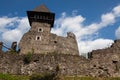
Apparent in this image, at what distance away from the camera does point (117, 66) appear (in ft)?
96.4

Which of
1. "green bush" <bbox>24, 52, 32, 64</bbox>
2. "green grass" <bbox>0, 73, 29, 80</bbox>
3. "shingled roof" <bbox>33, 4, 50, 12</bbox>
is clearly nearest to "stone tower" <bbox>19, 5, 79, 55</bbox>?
"shingled roof" <bbox>33, 4, 50, 12</bbox>

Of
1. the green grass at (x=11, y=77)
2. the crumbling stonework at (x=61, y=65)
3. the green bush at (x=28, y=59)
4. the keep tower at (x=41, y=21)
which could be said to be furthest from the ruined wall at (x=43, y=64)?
the keep tower at (x=41, y=21)

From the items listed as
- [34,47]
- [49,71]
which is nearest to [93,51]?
[49,71]

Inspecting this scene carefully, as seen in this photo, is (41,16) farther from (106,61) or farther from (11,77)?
(11,77)

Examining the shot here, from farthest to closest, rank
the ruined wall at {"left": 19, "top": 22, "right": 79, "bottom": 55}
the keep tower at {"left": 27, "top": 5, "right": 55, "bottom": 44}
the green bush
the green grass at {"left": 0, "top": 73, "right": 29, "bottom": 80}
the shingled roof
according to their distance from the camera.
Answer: the shingled roof → the keep tower at {"left": 27, "top": 5, "right": 55, "bottom": 44} → the ruined wall at {"left": 19, "top": 22, "right": 79, "bottom": 55} → the green bush → the green grass at {"left": 0, "top": 73, "right": 29, "bottom": 80}

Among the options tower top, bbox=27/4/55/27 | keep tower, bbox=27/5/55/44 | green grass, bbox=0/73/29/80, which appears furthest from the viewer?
tower top, bbox=27/4/55/27

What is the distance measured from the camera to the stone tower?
42.9m

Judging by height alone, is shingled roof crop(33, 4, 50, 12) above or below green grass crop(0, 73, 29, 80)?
above

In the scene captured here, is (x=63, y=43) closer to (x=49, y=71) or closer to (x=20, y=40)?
(x=20, y=40)

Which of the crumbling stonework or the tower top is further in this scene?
the tower top

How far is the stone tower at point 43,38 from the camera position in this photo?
42881 mm

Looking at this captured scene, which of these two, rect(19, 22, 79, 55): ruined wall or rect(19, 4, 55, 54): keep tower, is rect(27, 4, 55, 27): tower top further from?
rect(19, 22, 79, 55): ruined wall

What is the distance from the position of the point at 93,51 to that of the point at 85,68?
9.90 ft

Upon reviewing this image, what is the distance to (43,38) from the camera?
44.8 metres
